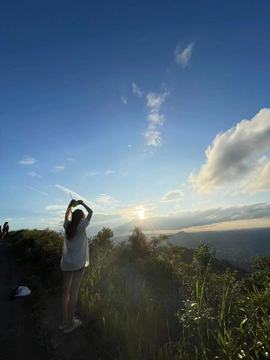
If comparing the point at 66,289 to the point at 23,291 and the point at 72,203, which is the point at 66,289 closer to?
the point at 72,203

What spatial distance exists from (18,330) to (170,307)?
3.34 metres

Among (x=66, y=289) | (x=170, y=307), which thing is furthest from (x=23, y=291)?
(x=170, y=307)

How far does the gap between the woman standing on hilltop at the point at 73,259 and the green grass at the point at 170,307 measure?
0.53m

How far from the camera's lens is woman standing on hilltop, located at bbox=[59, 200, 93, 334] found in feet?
24.0

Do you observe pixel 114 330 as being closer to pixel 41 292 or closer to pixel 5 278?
pixel 41 292

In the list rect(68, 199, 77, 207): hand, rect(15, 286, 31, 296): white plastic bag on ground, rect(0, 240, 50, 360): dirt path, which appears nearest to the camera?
rect(0, 240, 50, 360): dirt path

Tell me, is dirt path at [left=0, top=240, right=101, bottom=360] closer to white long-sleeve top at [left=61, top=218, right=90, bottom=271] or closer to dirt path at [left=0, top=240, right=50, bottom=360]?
dirt path at [left=0, top=240, right=50, bottom=360]

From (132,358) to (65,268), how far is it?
2.26 meters

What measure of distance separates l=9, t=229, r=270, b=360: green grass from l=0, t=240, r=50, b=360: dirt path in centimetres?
111

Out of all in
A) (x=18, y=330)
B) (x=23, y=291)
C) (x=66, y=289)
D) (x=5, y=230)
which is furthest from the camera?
(x=5, y=230)

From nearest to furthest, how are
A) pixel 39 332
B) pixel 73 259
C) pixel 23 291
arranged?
pixel 73 259
pixel 39 332
pixel 23 291

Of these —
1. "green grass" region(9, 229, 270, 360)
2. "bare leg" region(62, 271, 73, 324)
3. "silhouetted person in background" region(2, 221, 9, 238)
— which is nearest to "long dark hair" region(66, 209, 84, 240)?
"bare leg" region(62, 271, 73, 324)

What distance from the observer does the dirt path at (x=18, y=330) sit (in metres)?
6.87

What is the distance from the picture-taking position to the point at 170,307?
7961mm
